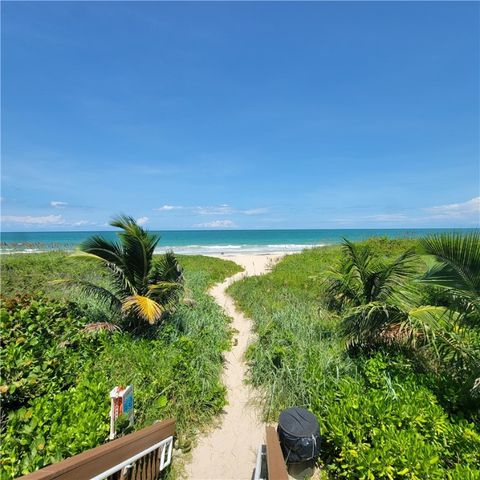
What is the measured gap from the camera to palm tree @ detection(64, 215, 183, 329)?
608cm

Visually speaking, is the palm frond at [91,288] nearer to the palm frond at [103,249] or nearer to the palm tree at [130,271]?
the palm tree at [130,271]

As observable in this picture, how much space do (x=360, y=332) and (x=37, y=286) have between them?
10.8 metres

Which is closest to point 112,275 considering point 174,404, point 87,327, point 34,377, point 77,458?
point 87,327

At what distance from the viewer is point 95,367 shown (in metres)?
4.78

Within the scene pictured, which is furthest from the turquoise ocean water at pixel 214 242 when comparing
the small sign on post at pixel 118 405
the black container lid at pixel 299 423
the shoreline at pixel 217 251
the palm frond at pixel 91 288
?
the small sign on post at pixel 118 405

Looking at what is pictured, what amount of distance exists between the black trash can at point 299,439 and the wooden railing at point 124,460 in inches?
50.3

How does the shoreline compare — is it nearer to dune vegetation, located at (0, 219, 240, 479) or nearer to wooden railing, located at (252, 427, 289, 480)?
dune vegetation, located at (0, 219, 240, 479)

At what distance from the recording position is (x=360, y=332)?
504 cm

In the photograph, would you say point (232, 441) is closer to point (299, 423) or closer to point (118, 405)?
point (299, 423)

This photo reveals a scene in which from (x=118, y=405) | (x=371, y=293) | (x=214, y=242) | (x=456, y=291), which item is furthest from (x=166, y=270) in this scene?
(x=214, y=242)

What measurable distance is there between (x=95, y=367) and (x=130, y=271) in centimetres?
215

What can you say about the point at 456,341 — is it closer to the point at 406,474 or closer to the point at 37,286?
the point at 406,474

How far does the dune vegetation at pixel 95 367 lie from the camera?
2.98 meters

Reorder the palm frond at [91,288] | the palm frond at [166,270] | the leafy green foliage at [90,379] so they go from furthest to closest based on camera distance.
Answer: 1. the palm frond at [166,270]
2. the palm frond at [91,288]
3. the leafy green foliage at [90,379]
